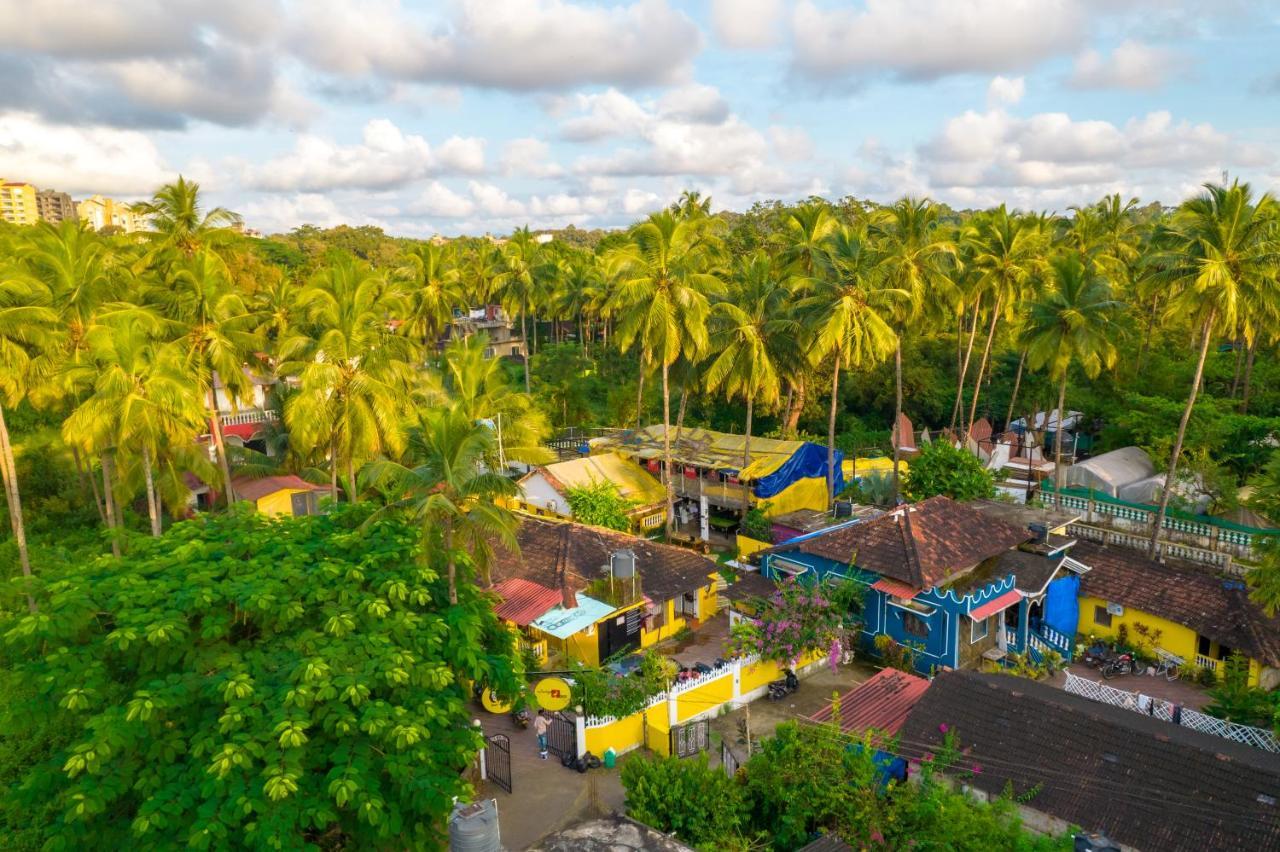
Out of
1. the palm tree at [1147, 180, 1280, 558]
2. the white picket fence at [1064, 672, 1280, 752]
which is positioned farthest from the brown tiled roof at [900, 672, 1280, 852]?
the palm tree at [1147, 180, 1280, 558]

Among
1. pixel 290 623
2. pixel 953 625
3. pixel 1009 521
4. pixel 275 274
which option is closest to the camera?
pixel 290 623

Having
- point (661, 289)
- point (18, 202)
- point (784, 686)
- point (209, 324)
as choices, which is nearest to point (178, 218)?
point (209, 324)

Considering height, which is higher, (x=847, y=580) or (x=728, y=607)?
(x=847, y=580)

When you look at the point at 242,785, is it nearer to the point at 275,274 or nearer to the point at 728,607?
the point at 728,607

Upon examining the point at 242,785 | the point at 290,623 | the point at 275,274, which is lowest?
the point at 242,785

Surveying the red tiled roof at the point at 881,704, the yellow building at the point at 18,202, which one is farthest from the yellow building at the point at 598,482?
the yellow building at the point at 18,202

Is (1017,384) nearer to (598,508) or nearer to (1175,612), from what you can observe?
(1175,612)

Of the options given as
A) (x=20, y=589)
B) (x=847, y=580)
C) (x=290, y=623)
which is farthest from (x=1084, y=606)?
(x=20, y=589)
